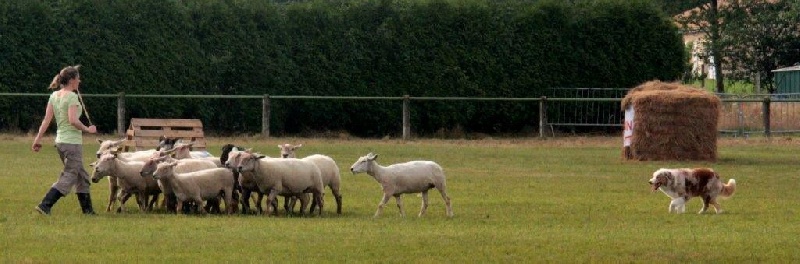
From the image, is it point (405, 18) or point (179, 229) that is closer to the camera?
point (179, 229)

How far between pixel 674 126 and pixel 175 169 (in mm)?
16173

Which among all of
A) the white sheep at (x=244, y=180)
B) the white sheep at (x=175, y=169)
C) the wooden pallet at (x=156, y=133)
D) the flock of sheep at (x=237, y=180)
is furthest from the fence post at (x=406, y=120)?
the white sheep at (x=244, y=180)

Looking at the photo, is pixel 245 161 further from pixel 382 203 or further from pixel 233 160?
pixel 382 203

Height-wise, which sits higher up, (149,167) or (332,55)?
(332,55)

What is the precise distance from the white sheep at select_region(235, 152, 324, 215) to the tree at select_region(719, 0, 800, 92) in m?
44.2

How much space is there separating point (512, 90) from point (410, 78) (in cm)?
328

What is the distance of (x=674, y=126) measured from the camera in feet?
112

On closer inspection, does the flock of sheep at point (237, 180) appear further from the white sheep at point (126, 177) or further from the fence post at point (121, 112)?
the fence post at point (121, 112)

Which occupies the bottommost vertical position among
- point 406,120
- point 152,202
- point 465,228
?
point 465,228

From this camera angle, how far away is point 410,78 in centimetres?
4662

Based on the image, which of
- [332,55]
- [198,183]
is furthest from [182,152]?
[332,55]

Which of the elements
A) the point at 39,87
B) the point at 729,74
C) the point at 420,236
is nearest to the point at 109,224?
the point at 420,236

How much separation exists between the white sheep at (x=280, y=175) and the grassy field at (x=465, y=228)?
0.59 metres

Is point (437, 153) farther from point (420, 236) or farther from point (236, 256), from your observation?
point (236, 256)
